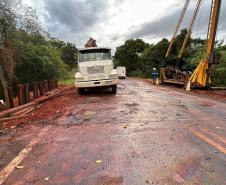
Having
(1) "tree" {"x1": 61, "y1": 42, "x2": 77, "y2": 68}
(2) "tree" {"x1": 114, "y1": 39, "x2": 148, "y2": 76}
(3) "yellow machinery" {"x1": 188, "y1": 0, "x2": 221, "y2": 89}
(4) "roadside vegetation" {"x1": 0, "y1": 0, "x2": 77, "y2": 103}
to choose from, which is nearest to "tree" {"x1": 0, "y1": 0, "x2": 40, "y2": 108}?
(4) "roadside vegetation" {"x1": 0, "y1": 0, "x2": 77, "y2": 103}

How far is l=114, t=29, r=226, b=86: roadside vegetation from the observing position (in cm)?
2653

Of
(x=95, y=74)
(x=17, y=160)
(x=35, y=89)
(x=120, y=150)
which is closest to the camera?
(x=17, y=160)

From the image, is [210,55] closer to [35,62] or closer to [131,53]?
[35,62]

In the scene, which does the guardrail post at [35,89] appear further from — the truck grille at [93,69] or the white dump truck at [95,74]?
the truck grille at [93,69]

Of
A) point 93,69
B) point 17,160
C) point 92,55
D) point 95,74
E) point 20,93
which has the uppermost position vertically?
point 92,55

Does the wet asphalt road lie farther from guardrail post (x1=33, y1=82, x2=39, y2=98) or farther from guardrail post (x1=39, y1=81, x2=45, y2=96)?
guardrail post (x1=39, y1=81, x2=45, y2=96)

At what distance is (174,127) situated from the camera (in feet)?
22.8

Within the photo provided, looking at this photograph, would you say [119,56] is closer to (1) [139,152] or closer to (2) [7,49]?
(2) [7,49]

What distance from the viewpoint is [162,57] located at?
4906cm

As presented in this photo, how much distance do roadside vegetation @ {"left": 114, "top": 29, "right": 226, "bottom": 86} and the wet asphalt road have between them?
17293mm

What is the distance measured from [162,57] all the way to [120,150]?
45294 millimetres

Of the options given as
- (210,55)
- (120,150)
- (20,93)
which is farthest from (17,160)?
(210,55)

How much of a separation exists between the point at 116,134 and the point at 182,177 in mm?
2652

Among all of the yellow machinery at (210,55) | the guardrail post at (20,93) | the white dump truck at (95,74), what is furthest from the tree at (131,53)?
the guardrail post at (20,93)
